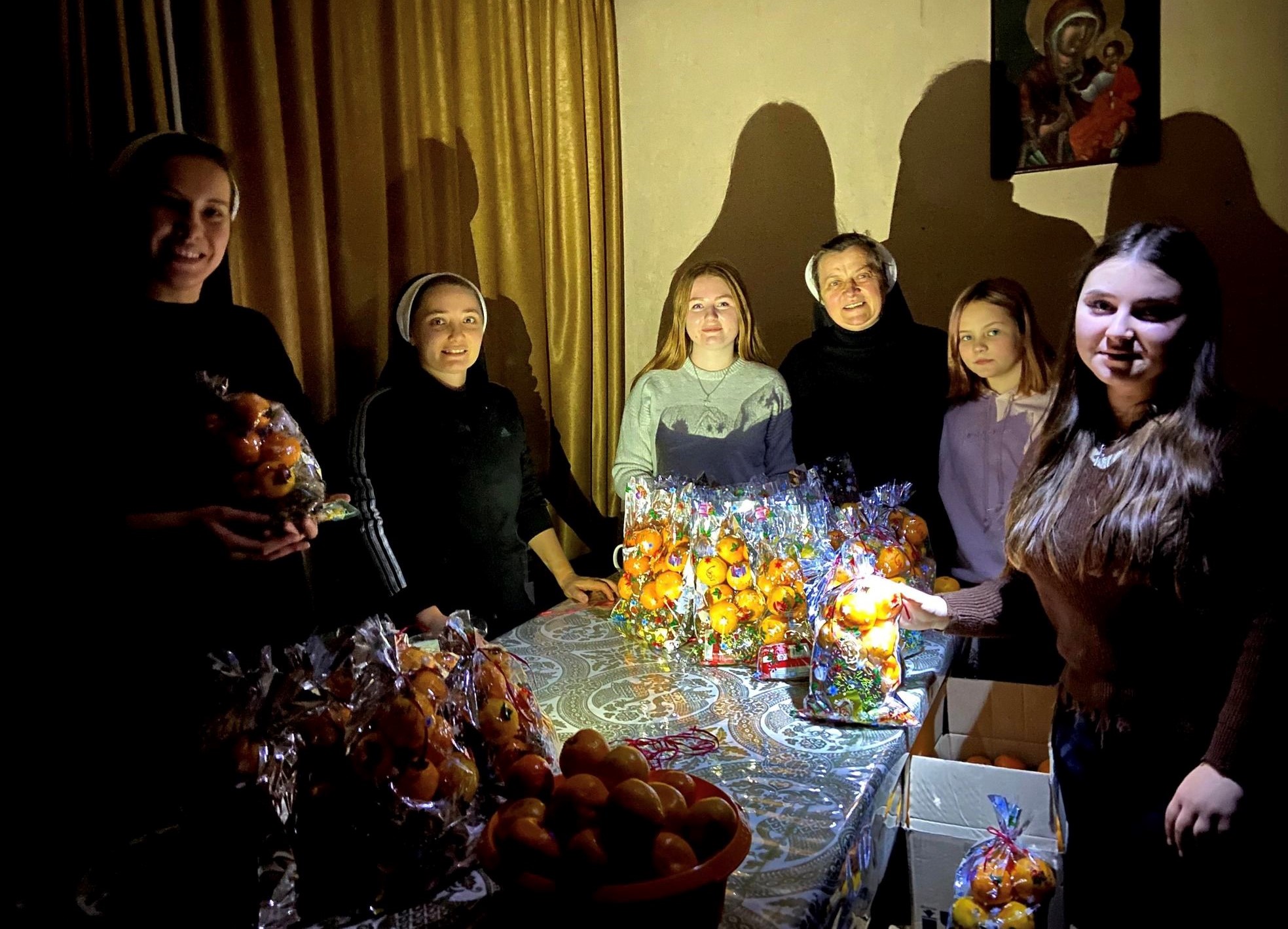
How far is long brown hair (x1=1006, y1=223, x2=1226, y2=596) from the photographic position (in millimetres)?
1354

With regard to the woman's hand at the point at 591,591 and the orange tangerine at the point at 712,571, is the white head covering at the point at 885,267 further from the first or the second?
the orange tangerine at the point at 712,571

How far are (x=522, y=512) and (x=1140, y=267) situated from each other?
5.99 ft

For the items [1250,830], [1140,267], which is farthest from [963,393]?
[1250,830]

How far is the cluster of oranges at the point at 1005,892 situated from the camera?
169 cm

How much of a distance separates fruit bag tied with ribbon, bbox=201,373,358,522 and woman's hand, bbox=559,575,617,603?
3.15ft

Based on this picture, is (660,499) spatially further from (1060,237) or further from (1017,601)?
(1060,237)

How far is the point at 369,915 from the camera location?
3.46 feet

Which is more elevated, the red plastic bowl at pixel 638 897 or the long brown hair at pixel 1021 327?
the long brown hair at pixel 1021 327

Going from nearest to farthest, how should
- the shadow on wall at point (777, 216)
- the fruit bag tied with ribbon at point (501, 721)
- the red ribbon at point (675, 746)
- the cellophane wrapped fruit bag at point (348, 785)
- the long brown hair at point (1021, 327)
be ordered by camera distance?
1. the cellophane wrapped fruit bag at point (348, 785)
2. the fruit bag tied with ribbon at point (501, 721)
3. the red ribbon at point (675, 746)
4. the long brown hair at point (1021, 327)
5. the shadow on wall at point (777, 216)

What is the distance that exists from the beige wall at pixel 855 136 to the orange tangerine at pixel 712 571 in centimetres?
201

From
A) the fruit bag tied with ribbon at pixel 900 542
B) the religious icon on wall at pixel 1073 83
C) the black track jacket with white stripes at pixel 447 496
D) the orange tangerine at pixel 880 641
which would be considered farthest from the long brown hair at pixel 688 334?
the orange tangerine at pixel 880 641

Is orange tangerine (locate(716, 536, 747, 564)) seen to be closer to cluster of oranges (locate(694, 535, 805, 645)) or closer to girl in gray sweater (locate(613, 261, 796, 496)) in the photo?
cluster of oranges (locate(694, 535, 805, 645))

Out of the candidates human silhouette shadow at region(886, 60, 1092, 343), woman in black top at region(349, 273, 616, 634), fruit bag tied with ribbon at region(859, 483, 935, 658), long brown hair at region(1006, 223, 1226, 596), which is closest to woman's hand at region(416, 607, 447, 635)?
woman in black top at region(349, 273, 616, 634)

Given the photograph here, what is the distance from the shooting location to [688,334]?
9.77ft
